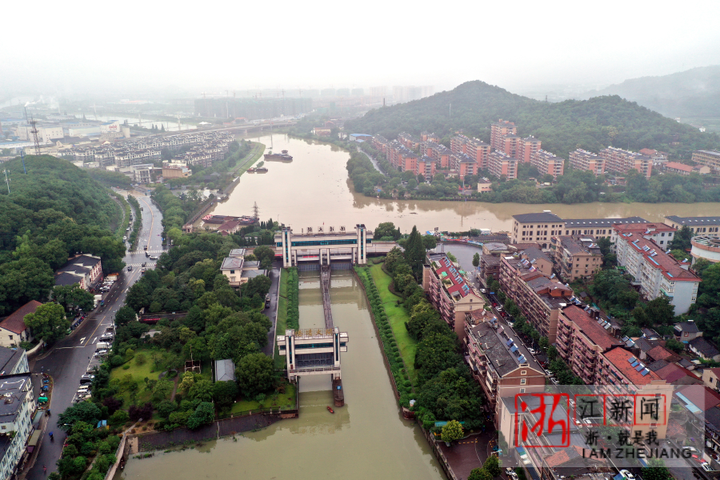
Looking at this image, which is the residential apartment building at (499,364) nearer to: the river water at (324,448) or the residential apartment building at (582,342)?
the residential apartment building at (582,342)

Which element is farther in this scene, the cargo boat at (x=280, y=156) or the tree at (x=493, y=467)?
the cargo boat at (x=280, y=156)

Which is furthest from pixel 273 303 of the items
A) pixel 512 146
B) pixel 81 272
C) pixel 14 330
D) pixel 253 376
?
pixel 512 146

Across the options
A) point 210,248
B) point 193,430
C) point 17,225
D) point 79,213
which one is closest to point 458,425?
point 193,430

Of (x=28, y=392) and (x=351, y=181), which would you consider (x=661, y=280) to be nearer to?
(x=28, y=392)

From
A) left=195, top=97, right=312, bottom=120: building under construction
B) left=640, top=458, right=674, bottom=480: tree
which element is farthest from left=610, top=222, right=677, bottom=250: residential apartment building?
left=195, top=97, right=312, bottom=120: building under construction

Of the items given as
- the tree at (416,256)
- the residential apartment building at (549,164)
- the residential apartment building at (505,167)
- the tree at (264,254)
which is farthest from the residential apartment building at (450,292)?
the residential apartment building at (549,164)

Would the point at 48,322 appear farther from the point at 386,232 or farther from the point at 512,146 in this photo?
the point at 512,146
